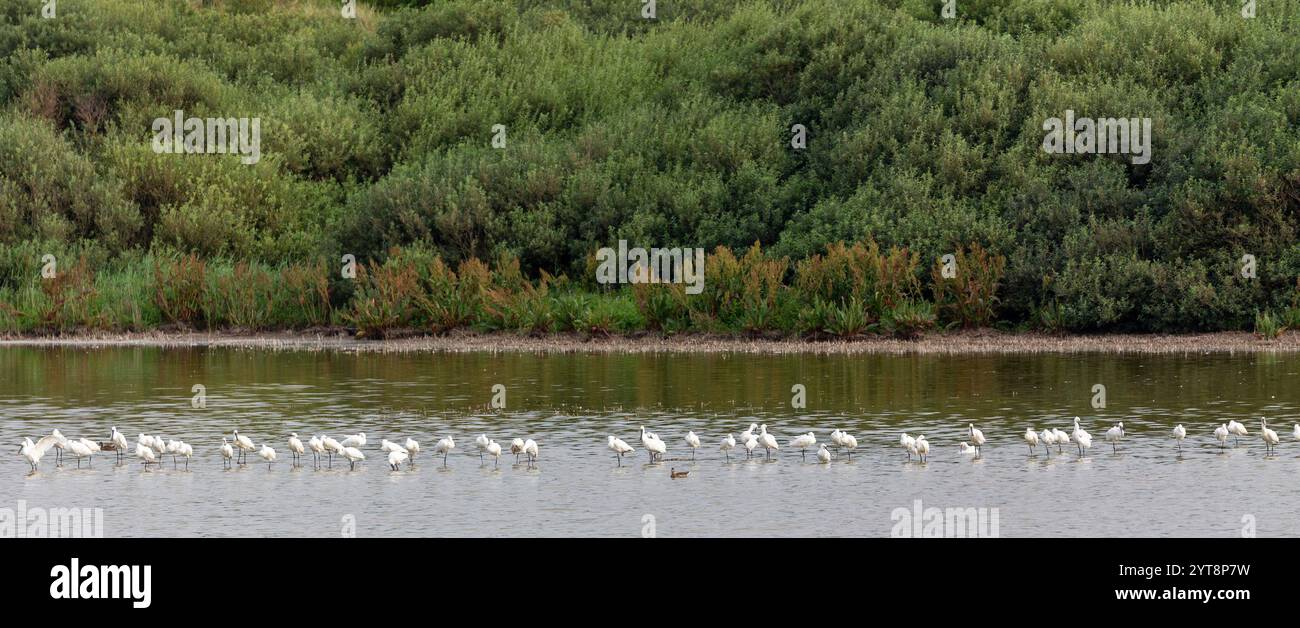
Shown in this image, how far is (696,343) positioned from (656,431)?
9891 mm

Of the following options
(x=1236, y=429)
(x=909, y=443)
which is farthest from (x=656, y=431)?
(x=1236, y=429)

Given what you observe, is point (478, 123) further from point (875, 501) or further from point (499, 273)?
point (875, 501)

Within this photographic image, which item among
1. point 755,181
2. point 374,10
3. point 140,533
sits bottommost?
point 140,533

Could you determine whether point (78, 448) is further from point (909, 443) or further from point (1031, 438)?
point (1031, 438)

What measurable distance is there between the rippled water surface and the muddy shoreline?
94 cm

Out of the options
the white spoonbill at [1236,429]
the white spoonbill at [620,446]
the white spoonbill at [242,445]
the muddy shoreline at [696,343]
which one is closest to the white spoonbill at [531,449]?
the white spoonbill at [620,446]

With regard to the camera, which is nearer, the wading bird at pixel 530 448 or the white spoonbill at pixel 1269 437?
the wading bird at pixel 530 448

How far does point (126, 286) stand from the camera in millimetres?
32812

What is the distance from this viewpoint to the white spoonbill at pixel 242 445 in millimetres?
16922

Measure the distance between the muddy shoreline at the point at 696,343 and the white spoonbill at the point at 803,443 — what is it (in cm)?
1038

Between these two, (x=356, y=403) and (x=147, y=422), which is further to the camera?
(x=356, y=403)

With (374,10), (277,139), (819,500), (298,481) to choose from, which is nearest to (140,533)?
(298,481)

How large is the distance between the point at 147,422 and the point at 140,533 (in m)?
6.64

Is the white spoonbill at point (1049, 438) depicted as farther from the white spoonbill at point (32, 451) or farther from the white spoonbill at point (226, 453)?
the white spoonbill at point (32, 451)
